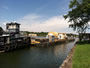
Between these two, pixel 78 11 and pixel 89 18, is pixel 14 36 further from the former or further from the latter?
pixel 89 18

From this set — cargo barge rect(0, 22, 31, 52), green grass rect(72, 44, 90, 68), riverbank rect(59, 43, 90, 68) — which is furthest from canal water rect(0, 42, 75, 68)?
cargo barge rect(0, 22, 31, 52)

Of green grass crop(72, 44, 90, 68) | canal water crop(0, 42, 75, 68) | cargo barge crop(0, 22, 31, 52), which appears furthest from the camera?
cargo barge crop(0, 22, 31, 52)

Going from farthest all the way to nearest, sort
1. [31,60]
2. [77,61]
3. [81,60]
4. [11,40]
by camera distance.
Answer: [11,40] → [31,60] → [81,60] → [77,61]

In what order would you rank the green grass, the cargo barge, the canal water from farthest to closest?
the cargo barge → the canal water → the green grass

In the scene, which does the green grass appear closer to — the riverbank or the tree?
the riverbank

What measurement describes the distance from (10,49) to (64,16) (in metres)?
21.0

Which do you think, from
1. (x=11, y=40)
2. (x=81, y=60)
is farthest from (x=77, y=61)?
(x=11, y=40)

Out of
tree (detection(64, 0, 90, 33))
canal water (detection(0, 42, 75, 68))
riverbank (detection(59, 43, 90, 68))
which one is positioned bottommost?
canal water (detection(0, 42, 75, 68))

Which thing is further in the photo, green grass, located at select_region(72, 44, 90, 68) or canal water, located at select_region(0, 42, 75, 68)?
canal water, located at select_region(0, 42, 75, 68)

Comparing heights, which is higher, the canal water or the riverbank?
the riverbank

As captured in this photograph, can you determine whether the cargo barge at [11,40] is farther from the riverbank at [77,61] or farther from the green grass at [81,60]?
the green grass at [81,60]

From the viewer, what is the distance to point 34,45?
4472cm

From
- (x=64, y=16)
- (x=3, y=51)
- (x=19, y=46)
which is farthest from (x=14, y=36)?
(x=64, y=16)

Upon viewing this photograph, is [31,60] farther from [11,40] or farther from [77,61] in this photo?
[11,40]
